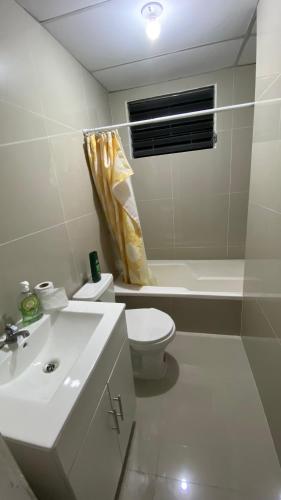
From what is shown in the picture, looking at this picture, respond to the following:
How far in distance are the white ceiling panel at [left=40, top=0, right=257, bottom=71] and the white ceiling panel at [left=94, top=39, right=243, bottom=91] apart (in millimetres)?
97

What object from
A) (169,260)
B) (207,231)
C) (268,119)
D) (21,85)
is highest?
(21,85)

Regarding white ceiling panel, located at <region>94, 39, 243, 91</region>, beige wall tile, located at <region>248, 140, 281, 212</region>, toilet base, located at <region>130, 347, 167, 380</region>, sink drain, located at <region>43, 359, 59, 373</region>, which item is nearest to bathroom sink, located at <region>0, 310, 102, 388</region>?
sink drain, located at <region>43, 359, 59, 373</region>

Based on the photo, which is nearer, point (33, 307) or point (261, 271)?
point (33, 307)

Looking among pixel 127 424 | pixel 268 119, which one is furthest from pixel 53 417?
pixel 268 119

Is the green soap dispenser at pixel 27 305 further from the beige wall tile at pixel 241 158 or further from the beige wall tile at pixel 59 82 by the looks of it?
the beige wall tile at pixel 241 158

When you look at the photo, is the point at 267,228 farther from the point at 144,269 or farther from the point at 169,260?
the point at 169,260

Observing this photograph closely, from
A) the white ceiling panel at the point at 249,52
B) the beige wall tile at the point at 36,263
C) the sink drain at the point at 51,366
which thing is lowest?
the sink drain at the point at 51,366

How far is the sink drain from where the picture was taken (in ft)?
2.81

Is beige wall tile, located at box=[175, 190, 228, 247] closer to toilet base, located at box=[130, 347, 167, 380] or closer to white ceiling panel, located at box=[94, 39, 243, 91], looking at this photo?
white ceiling panel, located at box=[94, 39, 243, 91]

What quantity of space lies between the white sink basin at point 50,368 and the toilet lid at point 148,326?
0.41 m

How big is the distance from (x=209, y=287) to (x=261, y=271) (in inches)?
38.9

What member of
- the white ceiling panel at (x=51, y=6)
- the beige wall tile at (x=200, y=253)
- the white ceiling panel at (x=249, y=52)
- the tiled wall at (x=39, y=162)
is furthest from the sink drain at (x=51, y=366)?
the white ceiling panel at (x=249, y=52)

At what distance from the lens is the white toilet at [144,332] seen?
4.27ft

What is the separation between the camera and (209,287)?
216 cm
